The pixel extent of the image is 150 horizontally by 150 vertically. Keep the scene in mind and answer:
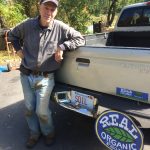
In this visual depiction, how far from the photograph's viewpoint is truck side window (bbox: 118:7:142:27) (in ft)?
19.2

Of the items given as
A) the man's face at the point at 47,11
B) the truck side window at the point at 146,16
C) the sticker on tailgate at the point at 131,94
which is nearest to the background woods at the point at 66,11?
the truck side window at the point at 146,16

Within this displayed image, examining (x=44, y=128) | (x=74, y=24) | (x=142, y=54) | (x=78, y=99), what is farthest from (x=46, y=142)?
(x=74, y=24)

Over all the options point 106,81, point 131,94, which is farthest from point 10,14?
point 131,94

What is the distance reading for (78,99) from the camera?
4.10 meters

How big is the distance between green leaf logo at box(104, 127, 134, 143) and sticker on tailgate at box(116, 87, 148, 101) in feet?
1.28

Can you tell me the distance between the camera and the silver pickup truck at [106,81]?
11.1 feet

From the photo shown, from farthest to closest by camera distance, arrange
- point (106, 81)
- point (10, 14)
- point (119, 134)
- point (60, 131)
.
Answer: point (10, 14) < point (60, 131) < point (106, 81) < point (119, 134)

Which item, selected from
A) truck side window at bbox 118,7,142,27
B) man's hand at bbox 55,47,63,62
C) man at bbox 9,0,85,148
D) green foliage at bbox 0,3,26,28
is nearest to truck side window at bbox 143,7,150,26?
truck side window at bbox 118,7,142,27

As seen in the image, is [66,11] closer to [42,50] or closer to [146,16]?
[146,16]

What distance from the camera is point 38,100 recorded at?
4188 millimetres

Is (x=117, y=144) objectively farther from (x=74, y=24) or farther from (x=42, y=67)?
(x=74, y=24)

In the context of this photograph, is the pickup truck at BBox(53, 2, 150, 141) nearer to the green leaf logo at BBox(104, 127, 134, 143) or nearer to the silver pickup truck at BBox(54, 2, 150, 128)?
the silver pickup truck at BBox(54, 2, 150, 128)

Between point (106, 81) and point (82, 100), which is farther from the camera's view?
point (82, 100)

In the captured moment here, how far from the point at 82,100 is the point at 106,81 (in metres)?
0.46
